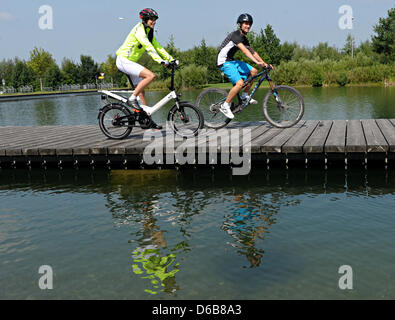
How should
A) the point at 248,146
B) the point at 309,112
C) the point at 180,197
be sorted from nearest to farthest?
the point at 180,197
the point at 248,146
the point at 309,112

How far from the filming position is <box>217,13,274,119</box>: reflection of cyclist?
9359mm

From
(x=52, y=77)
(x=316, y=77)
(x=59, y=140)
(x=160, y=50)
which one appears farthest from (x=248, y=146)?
(x=52, y=77)

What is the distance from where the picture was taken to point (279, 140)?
897 cm

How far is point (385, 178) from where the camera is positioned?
26.5 feet

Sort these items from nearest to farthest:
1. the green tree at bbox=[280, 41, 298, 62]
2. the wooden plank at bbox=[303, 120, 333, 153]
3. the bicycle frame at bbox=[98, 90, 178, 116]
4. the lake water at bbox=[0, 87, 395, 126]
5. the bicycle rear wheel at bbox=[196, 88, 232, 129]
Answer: the wooden plank at bbox=[303, 120, 333, 153] < the bicycle frame at bbox=[98, 90, 178, 116] < the bicycle rear wheel at bbox=[196, 88, 232, 129] < the lake water at bbox=[0, 87, 395, 126] < the green tree at bbox=[280, 41, 298, 62]

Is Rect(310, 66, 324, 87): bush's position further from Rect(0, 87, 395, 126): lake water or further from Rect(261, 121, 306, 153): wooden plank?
Rect(261, 121, 306, 153): wooden plank

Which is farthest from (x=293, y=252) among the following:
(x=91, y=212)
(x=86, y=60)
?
(x=86, y=60)

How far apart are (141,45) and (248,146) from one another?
2987mm

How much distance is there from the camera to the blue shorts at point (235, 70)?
964 cm

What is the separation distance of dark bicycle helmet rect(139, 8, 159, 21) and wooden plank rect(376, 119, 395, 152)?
4.99m

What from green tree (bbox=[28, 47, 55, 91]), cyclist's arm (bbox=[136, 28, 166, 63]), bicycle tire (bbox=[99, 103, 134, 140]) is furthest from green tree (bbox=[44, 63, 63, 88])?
cyclist's arm (bbox=[136, 28, 166, 63])

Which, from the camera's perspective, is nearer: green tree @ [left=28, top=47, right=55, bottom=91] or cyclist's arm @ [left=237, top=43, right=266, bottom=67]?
cyclist's arm @ [left=237, top=43, right=266, bottom=67]

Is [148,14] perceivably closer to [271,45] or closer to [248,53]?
[248,53]
